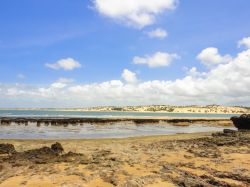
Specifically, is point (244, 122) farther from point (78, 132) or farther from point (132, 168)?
point (132, 168)

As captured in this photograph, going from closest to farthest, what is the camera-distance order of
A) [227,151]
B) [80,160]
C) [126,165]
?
[126,165] < [80,160] < [227,151]

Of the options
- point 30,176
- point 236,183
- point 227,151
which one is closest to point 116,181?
point 30,176

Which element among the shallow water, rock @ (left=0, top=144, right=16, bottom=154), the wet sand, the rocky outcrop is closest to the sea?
the shallow water

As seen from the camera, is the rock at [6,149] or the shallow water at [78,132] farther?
the shallow water at [78,132]

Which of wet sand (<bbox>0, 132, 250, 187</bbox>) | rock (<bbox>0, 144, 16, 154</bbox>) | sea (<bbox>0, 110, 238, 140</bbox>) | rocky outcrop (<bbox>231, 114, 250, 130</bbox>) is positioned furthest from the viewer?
rocky outcrop (<bbox>231, 114, 250, 130</bbox>)

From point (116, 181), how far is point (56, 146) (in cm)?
822

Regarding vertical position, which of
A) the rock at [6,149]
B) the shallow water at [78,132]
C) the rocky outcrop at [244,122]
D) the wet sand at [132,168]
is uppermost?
the rocky outcrop at [244,122]

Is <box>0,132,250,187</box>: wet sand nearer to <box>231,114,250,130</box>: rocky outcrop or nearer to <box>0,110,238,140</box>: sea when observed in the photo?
<box>0,110,238,140</box>: sea

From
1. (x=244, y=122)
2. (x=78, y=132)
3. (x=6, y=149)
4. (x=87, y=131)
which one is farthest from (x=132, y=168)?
(x=87, y=131)

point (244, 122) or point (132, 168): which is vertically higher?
point (244, 122)

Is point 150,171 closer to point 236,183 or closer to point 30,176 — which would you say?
point 236,183

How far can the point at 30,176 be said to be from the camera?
13320 millimetres

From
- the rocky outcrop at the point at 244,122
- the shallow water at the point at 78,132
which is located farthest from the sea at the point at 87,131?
the rocky outcrop at the point at 244,122

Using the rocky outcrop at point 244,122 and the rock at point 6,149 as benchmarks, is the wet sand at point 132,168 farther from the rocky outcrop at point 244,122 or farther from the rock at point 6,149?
the rocky outcrop at point 244,122
